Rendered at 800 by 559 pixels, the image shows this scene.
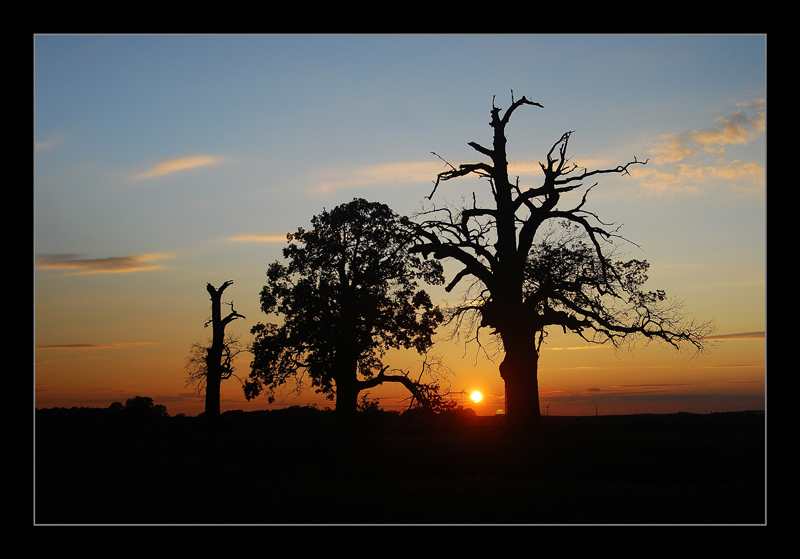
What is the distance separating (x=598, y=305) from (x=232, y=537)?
18901mm

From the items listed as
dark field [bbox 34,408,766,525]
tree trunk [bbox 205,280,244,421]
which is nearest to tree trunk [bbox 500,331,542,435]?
dark field [bbox 34,408,766,525]

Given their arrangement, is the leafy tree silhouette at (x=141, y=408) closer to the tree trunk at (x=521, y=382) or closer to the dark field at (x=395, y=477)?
the dark field at (x=395, y=477)

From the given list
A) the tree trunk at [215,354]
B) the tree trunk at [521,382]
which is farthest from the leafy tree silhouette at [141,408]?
the tree trunk at [521,382]

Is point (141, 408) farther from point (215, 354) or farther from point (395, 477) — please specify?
point (395, 477)

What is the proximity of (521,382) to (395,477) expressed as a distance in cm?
888

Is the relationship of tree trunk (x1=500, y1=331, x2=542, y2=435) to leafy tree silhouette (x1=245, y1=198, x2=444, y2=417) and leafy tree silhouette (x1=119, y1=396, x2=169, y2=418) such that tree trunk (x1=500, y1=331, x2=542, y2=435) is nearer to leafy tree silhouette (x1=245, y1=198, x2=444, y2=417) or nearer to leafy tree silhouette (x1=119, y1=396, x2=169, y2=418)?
leafy tree silhouette (x1=245, y1=198, x2=444, y2=417)

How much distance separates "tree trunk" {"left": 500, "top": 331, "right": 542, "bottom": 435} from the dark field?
98 cm

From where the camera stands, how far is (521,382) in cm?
2644

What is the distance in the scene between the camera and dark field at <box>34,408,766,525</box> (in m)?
13.9

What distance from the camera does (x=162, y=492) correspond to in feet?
53.7

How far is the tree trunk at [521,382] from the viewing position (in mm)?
26422

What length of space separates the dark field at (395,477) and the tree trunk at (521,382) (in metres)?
0.98
